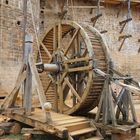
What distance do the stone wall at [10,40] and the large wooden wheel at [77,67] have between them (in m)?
3.10

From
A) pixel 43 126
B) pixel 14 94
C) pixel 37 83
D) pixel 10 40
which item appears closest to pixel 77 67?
pixel 37 83

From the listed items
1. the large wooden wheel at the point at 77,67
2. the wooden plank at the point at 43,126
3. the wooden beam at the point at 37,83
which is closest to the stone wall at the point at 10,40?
the large wooden wheel at the point at 77,67

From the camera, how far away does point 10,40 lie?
10.8 metres

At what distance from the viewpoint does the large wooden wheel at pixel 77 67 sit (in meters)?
6.27

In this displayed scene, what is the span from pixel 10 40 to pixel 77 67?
496cm

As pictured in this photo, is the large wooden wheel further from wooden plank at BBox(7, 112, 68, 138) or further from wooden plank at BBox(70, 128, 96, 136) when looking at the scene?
wooden plank at BBox(7, 112, 68, 138)

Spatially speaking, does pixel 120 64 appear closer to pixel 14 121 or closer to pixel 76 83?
pixel 76 83

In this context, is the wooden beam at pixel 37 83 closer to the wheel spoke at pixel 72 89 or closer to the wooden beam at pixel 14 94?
the wooden beam at pixel 14 94

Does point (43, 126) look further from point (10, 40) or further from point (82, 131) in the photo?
point (10, 40)

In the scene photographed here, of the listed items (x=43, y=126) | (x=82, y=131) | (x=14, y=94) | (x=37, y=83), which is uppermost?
(x=37, y=83)

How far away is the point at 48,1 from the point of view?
15070mm

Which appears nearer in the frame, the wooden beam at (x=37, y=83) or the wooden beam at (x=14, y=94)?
the wooden beam at (x=37, y=83)

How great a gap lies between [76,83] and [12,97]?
163 cm

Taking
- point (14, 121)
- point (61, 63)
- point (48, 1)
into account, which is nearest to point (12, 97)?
point (14, 121)
